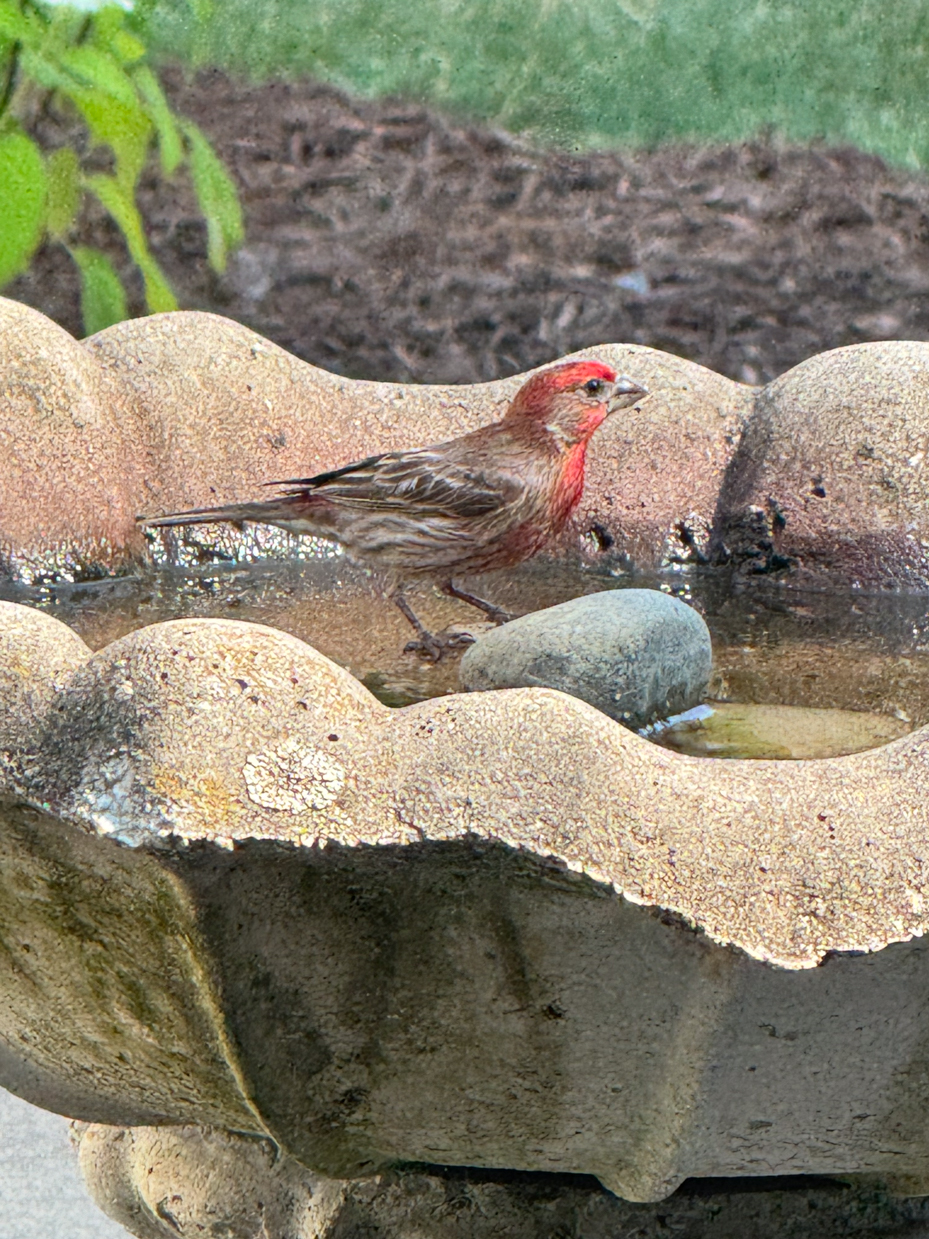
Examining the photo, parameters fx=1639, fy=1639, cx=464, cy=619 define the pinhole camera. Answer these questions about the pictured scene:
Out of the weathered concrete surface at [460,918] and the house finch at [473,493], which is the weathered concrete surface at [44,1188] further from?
the weathered concrete surface at [460,918]

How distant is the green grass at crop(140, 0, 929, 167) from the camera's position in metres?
4.71

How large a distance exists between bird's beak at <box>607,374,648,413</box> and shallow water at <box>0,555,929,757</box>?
0.39m

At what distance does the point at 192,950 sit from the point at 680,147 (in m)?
4.02

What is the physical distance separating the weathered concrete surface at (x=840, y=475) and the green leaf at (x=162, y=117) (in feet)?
7.78

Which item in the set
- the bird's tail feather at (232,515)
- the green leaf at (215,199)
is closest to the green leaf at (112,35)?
the green leaf at (215,199)

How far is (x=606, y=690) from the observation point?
6.59 ft

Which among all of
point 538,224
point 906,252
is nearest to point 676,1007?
point 538,224

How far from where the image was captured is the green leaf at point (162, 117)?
4.64m

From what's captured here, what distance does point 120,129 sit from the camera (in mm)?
4660

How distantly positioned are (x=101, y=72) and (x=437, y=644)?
289 centimetres

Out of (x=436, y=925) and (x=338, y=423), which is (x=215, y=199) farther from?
(x=436, y=925)

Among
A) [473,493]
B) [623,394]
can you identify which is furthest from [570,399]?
[473,493]

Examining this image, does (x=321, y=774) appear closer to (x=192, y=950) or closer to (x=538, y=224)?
(x=192, y=950)

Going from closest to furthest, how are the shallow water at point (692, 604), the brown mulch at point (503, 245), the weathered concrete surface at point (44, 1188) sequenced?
the shallow water at point (692, 604), the weathered concrete surface at point (44, 1188), the brown mulch at point (503, 245)
